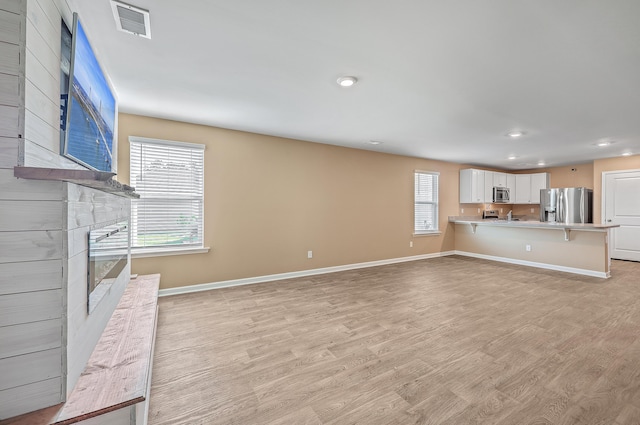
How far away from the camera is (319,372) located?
2.02m

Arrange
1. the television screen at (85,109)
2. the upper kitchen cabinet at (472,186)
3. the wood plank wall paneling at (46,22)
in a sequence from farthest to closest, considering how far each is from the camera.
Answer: the upper kitchen cabinet at (472,186) < the television screen at (85,109) < the wood plank wall paneling at (46,22)

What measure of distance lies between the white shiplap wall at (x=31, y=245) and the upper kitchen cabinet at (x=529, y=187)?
988 cm

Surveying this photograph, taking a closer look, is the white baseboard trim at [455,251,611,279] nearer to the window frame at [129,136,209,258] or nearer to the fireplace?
the window frame at [129,136,209,258]

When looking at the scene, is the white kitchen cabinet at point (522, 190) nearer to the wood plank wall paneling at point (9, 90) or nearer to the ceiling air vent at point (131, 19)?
the ceiling air vent at point (131, 19)

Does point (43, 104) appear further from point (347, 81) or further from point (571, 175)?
point (571, 175)

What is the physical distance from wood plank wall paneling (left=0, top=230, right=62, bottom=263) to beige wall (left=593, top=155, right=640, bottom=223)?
950 cm

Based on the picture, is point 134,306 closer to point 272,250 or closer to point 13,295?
point 13,295

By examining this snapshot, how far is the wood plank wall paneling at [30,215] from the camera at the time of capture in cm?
101

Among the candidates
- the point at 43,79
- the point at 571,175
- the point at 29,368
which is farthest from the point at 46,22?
the point at 571,175

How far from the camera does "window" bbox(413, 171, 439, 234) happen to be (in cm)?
651

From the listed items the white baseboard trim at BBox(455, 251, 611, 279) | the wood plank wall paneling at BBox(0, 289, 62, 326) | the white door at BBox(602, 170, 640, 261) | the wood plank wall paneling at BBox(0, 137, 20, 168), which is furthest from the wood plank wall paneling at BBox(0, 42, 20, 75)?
the white door at BBox(602, 170, 640, 261)

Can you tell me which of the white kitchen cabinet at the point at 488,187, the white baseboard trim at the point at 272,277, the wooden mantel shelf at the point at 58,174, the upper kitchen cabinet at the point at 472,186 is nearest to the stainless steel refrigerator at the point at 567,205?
the white kitchen cabinet at the point at 488,187

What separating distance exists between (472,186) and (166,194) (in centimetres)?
706

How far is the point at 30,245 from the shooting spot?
104 centimetres
